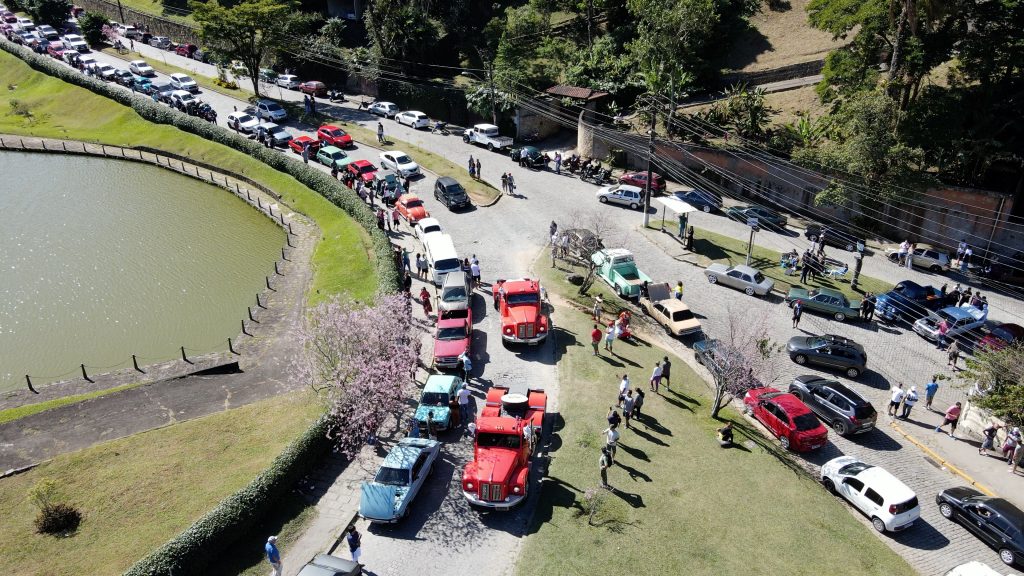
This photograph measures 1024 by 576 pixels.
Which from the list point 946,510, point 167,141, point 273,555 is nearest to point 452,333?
point 273,555

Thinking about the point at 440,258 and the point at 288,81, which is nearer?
the point at 440,258

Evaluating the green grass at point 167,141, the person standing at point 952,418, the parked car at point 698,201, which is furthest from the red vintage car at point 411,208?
the person standing at point 952,418

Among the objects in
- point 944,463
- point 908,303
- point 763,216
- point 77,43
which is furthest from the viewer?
point 77,43

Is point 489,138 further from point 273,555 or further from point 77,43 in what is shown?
point 77,43

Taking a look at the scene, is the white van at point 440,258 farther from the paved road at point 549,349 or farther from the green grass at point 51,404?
the green grass at point 51,404

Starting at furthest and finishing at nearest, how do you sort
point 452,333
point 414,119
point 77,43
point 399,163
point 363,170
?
point 77,43
point 414,119
point 399,163
point 363,170
point 452,333

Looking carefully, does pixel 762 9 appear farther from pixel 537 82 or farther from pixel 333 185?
pixel 333 185
